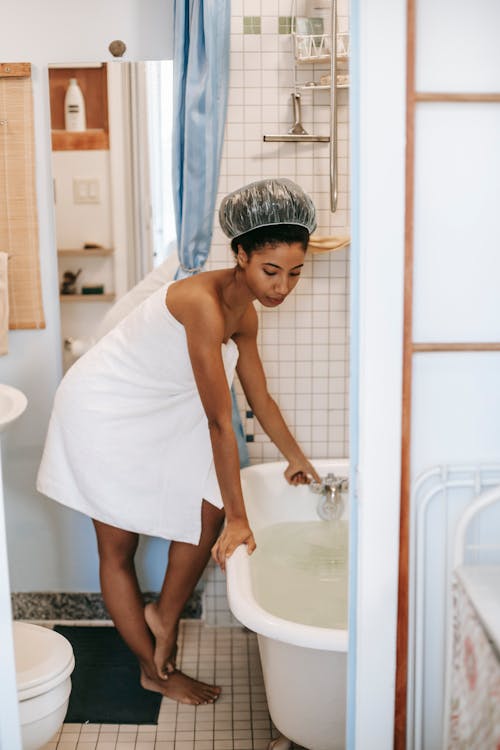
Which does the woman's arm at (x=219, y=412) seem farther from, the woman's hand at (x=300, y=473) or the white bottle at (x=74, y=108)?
the white bottle at (x=74, y=108)

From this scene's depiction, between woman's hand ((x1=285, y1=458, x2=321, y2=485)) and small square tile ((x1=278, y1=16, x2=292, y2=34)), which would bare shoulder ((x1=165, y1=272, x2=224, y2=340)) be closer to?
woman's hand ((x1=285, y1=458, x2=321, y2=485))

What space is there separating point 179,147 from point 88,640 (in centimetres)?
188

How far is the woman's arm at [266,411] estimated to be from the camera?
2.72m

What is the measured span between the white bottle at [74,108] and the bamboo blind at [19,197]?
0.12 meters

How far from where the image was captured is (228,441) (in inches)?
88.6

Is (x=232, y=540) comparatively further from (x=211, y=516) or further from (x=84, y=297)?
(x=84, y=297)

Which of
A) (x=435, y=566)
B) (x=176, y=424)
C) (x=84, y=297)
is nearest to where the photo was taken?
(x=435, y=566)

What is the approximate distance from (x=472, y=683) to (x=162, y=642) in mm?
1599

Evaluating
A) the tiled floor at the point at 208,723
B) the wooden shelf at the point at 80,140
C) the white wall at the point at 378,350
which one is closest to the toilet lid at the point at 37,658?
the tiled floor at the point at 208,723

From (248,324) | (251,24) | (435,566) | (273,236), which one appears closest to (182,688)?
(248,324)

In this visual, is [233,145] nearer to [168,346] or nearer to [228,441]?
[168,346]

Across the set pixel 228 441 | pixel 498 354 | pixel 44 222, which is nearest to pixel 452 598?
pixel 498 354

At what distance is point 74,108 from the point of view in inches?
109

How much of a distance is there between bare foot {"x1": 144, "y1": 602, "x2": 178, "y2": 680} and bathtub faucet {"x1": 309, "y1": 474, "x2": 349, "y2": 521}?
67 cm
